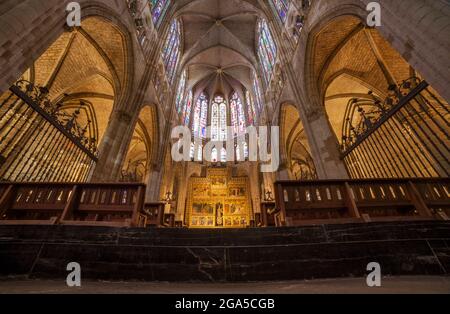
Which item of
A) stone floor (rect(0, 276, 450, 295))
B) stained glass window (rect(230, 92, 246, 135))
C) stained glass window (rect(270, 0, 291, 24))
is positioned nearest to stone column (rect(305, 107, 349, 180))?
stone floor (rect(0, 276, 450, 295))

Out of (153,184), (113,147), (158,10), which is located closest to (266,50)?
(158,10)

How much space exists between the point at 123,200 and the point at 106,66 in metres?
8.43

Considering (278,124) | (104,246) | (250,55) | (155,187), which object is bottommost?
(104,246)

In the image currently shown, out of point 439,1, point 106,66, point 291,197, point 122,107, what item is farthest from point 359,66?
point 106,66

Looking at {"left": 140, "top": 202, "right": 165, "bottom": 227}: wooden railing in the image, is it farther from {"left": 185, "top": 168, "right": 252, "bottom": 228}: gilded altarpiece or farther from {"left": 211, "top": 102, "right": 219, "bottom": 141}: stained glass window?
{"left": 211, "top": 102, "right": 219, "bottom": 141}: stained glass window

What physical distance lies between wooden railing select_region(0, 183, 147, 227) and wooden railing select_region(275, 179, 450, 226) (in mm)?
3086

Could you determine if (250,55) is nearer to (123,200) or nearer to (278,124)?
(278,124)

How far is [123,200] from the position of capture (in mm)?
4242

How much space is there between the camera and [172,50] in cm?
1589

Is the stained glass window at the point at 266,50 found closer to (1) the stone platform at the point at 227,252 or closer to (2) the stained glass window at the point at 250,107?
(2) the stained glass window at the point at 250,107

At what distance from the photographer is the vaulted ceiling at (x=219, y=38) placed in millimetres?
17998

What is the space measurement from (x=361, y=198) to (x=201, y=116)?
20823 millimetres

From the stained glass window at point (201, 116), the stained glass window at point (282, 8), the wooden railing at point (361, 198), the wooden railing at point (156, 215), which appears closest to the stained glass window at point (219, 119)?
the stained glass window at point (201, 116)
